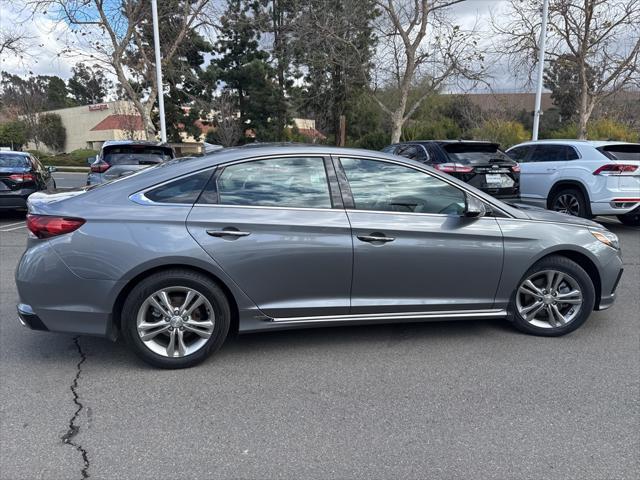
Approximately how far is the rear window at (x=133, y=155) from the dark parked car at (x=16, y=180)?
1.45 metres

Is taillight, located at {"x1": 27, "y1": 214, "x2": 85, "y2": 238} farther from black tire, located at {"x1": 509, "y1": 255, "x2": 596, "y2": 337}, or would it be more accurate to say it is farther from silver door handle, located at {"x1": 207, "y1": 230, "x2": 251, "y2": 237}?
black tire, located at {"x1": 509, "y1": 255, "x2": 596, "y2": 337}

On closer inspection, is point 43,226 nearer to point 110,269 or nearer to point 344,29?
point 110,269

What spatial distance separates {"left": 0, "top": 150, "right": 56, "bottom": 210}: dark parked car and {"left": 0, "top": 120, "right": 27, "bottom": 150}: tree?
143ft

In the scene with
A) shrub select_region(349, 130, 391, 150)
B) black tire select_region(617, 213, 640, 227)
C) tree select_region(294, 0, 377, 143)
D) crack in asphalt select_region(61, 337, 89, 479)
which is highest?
tree select_region(294, 0, 377, 143)

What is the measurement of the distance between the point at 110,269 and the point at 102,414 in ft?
3.02

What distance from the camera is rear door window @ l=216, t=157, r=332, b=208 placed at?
137 inches

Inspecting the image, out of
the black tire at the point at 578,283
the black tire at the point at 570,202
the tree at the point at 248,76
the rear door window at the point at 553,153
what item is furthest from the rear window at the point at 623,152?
the tree at the point at 248,76

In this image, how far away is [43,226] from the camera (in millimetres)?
3240

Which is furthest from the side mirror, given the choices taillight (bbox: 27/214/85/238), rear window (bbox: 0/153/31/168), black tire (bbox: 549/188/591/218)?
rear window (bbox: 0/153/31/168)

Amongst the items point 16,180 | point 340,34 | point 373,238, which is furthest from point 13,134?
point 373,238

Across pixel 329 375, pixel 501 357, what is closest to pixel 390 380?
pixel 329 375

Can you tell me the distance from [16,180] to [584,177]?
10.8 m

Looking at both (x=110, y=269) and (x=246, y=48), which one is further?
(x=246, y=48)

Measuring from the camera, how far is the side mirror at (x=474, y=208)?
3.69 meters
